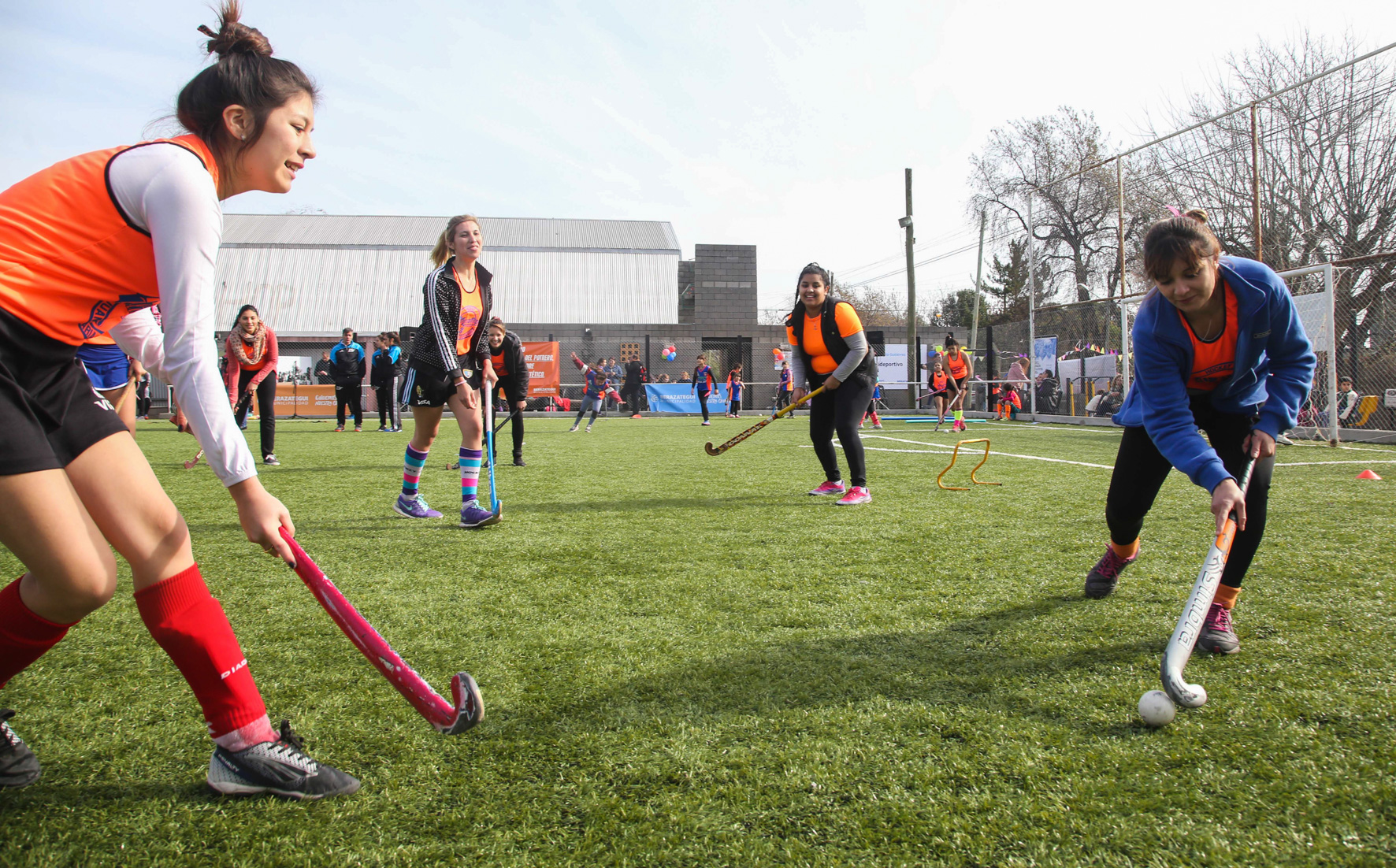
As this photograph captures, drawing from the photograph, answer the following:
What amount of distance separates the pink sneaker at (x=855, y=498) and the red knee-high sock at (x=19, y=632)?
5.02m

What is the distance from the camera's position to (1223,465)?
2906 millimetres

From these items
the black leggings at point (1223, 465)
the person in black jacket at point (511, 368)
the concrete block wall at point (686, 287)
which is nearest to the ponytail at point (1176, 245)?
the black leggings at point (1223, 465)

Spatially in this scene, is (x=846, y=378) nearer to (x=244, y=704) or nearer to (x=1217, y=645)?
(x=1217, y=645)

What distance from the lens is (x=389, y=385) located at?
56.7 feet

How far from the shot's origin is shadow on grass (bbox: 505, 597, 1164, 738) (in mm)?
2225

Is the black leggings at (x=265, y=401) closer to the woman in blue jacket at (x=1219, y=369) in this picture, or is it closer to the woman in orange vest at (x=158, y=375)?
the woman in orange vest at (x=158, y=375)

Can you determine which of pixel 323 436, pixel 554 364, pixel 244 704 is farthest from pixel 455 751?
pixel 554 364

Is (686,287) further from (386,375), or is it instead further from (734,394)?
(386,375)

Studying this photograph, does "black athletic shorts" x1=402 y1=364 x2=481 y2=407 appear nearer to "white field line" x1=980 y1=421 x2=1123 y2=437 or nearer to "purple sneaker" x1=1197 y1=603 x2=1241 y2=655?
"purple sneaker" x1=1197 y1=603 x2=1241 y2=655

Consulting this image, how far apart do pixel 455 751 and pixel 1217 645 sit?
2.48 m

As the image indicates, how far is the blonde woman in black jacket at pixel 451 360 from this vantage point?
5414 millimetres

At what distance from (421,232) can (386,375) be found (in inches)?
1016

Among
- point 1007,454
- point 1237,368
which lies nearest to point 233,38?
point 1237,368

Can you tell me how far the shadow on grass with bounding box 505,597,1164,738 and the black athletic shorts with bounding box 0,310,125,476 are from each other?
1267mm
